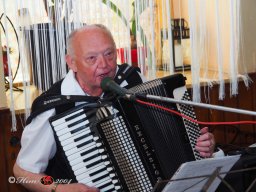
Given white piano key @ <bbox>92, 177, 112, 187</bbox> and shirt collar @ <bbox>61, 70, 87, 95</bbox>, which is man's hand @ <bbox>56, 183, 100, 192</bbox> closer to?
white piano key @ <bbox>92, 177, 112, 187</bbox>

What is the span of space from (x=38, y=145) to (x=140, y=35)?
107 cm

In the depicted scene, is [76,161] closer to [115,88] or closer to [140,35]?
[115,88]

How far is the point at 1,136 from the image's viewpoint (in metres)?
2.36

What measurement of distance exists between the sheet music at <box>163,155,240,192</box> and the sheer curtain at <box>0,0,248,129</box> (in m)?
1.22

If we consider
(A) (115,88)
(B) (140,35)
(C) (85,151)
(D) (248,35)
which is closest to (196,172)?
(A) (115,88)

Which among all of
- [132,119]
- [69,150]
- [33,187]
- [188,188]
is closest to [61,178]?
[33,187]

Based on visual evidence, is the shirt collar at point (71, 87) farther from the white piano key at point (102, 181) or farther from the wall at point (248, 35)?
the wall at point (248, 35)

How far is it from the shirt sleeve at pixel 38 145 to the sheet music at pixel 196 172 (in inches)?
25.0

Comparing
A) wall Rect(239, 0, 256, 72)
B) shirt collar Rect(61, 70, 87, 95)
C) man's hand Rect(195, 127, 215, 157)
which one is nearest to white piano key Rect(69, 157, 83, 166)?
shirt collar Rect(61, 70, 87, 95)

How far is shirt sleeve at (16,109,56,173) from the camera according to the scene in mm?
1802

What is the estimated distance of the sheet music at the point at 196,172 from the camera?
1.29 metres

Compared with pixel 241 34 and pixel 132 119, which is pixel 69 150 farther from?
pixel 241 34

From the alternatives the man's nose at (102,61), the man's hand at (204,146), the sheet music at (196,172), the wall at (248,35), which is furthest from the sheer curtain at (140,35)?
the sheet music at (196,172)

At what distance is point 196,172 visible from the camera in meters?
1.33
